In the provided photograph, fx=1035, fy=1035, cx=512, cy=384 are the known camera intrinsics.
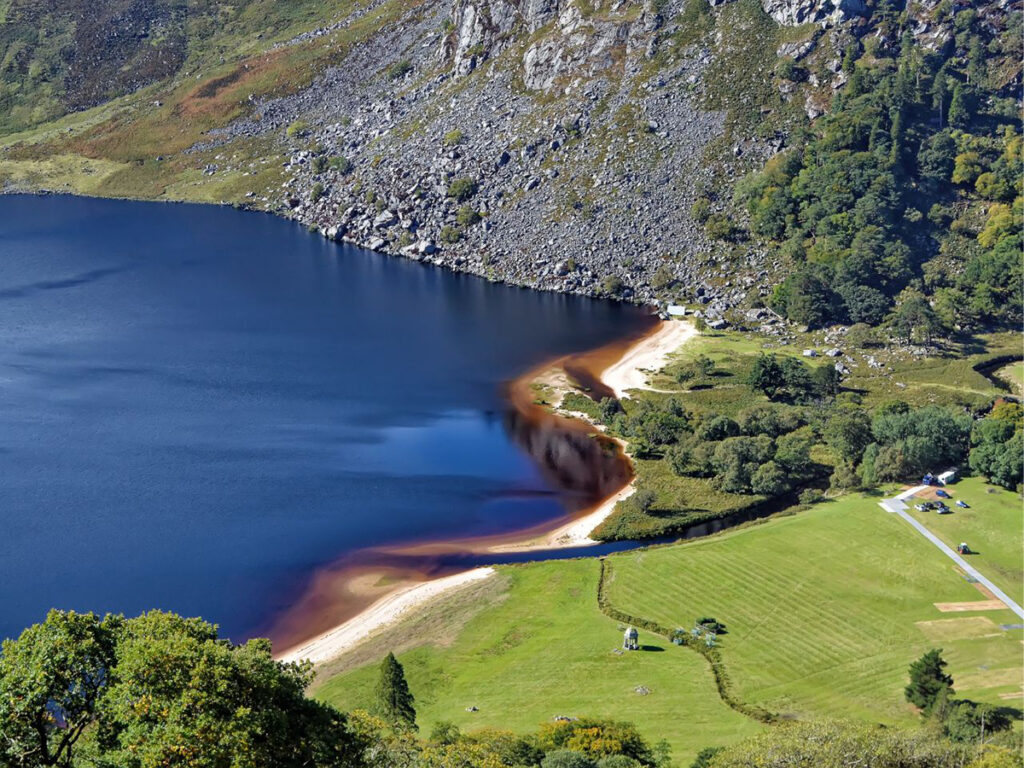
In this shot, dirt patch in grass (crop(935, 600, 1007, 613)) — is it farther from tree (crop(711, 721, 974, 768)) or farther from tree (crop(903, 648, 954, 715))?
tree (crop(711, 721, 974, 768))

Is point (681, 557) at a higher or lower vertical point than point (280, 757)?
lower

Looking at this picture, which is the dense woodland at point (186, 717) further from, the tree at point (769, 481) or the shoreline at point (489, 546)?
the tree at point (769, 481)

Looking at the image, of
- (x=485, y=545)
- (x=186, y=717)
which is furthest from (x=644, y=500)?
(x=186, y=717)

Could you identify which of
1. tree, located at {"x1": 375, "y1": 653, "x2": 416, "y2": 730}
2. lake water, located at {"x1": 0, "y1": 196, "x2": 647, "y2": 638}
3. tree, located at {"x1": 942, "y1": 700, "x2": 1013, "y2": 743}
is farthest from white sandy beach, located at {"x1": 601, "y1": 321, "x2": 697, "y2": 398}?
tree, located at {"x1": 375, "y1": 653, "x2": 416, "y2": 730}

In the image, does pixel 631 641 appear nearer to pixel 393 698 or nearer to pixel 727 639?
pixel 727 639

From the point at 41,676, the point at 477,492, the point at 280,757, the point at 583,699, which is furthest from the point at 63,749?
the point at 477,492

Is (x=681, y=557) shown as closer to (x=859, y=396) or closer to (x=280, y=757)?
(x=859, y=396)

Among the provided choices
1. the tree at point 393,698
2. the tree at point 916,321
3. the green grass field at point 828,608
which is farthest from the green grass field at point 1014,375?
the tree at point 393,698
